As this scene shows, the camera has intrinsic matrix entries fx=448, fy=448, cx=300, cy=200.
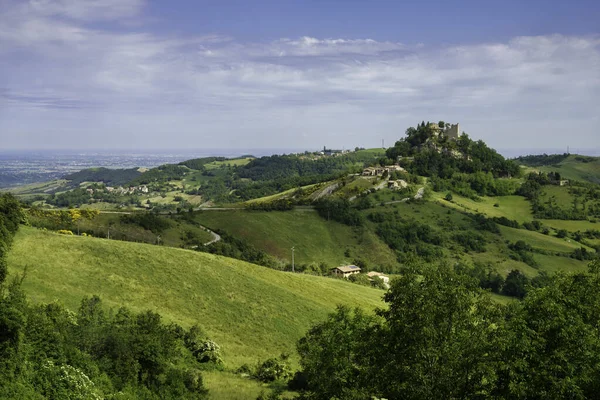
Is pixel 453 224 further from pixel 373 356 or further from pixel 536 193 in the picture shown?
pixel 373 356

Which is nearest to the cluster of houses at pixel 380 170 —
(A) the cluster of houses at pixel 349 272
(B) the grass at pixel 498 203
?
(B) the grass at pixel 498 203

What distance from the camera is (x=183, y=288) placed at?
1970 inches

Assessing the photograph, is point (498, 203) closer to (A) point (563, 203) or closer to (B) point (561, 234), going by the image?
(A) point (563, 203)

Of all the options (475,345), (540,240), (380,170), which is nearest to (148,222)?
(475,345)

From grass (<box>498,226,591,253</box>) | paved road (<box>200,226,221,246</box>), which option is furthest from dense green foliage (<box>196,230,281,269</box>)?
grass (<box>498,226,591,253</box>)

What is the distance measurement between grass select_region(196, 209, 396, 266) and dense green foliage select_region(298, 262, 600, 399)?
94.2 metres

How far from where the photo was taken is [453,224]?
15050cm

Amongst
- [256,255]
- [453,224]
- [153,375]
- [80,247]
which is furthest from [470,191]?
[153,375]

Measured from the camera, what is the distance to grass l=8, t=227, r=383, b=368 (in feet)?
141

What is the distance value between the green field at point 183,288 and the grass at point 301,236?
54.5 metres

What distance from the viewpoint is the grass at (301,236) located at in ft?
385

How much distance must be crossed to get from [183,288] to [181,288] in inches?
9.0

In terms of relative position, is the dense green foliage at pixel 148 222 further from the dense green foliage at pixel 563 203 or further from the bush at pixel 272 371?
the dense green foliage at pixel 563 203

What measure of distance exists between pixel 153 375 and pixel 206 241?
79321mm
